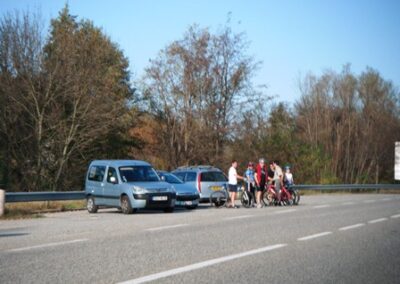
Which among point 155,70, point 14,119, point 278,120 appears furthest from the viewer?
point 278,120

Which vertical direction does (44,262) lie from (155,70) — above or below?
below

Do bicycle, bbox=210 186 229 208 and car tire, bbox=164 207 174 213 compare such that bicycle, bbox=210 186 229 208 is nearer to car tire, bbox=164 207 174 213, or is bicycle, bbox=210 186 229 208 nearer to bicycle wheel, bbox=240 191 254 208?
bicycle wheel, bbox=240 191 254 208

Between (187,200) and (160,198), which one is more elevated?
(160,198)

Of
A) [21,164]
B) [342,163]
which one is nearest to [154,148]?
[21,164]

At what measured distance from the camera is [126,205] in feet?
68.6

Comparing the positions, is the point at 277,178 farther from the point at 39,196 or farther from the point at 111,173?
the point at 39,196

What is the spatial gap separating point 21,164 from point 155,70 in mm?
13314

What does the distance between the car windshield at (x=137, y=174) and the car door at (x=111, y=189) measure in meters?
0.28

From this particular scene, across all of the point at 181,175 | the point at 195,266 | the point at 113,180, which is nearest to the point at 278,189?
the point at 181,175

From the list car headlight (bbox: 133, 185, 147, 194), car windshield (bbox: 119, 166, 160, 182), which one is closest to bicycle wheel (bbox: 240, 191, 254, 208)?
car windshield (bbox: 119, 166, 160, 182)

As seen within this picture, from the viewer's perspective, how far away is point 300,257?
9.69 meters

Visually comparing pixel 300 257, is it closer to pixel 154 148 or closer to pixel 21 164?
pixel 21 164

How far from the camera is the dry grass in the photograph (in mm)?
20203

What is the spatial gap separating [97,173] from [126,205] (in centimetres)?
236
